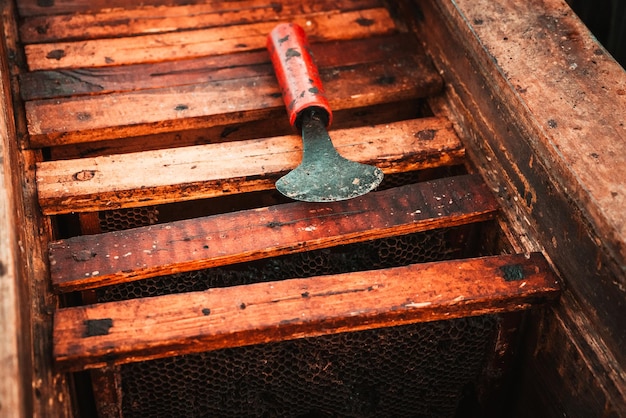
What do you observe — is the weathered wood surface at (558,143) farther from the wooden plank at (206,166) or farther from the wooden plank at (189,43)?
the wooden plank at (189,43)

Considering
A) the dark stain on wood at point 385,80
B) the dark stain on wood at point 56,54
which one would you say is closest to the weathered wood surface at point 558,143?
the dark stain on wood at point 385,80

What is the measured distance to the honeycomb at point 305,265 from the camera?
96.6 inches

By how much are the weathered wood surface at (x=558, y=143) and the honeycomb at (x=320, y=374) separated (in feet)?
0.98

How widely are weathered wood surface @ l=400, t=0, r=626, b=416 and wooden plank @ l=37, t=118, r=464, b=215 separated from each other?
201mm

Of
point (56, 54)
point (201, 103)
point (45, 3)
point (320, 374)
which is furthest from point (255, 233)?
point (45, 3)

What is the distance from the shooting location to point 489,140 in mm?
2477

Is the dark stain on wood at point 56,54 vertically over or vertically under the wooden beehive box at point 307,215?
over

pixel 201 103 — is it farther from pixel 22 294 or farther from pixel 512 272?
pixel 512 272

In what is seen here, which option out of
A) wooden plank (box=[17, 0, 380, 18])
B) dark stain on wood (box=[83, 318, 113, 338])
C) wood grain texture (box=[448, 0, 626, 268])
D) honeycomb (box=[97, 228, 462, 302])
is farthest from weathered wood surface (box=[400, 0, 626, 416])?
dark stain on wood (box=[83, 318, 113, 338])

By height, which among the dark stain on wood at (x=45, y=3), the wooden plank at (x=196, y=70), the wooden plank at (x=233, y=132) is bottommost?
the wooden plank at (x=233, y=132)

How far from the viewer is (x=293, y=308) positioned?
82.0 inches

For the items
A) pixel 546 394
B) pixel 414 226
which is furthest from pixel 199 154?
pixel 546 394

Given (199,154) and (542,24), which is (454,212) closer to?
(542,24)

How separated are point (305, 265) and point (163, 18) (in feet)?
3.98
